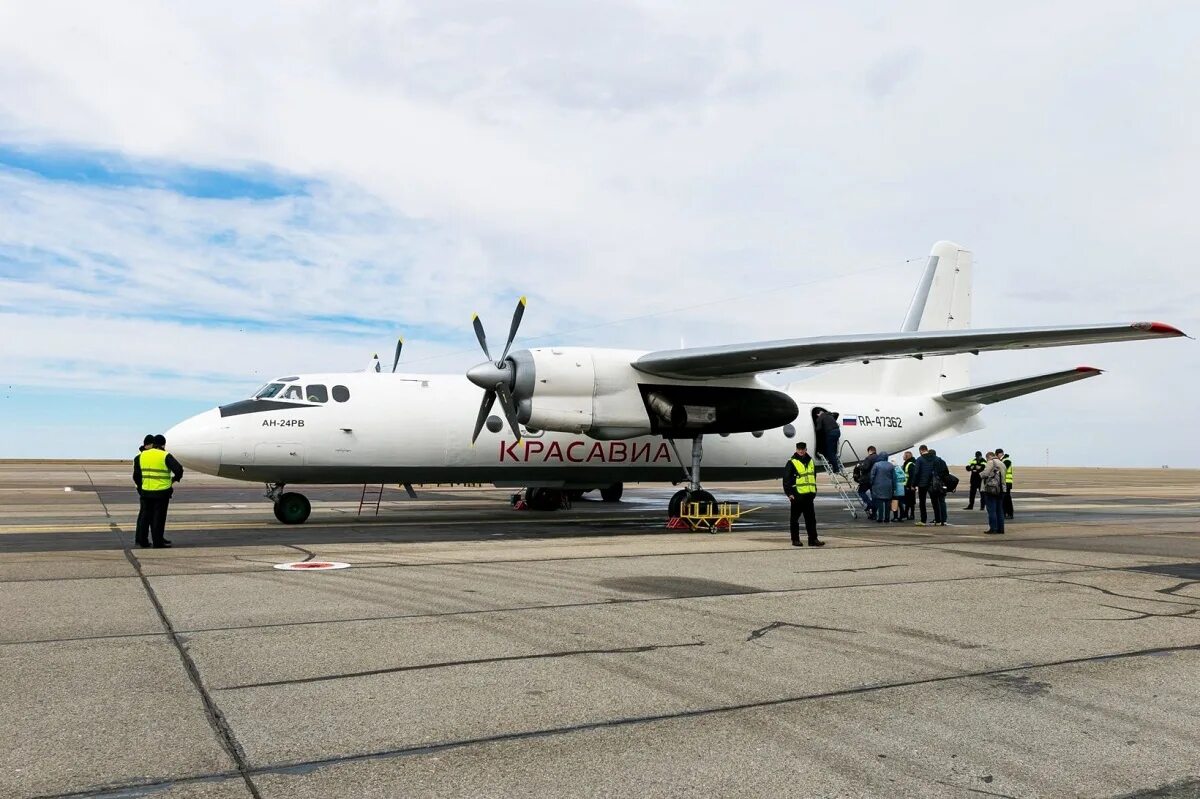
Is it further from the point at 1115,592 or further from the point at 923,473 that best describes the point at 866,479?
the point at 1115,592

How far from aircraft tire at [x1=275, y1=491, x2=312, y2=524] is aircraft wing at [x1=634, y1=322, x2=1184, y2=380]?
773cm

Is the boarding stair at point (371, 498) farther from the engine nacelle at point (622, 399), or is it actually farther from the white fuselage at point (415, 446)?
the engine nacelle at point (622, 399)

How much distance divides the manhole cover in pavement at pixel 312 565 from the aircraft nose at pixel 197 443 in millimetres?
6697

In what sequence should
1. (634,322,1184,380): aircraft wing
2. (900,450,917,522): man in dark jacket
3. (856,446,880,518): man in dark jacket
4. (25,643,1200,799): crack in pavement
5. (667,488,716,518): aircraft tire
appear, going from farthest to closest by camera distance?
1. (856,446,880,518): man in dark jacket
2. (900,450,917,522): man in dark jacket
3. (667,488,716,518): aircraft tire
4. (634,322,1184,380): aircraft wing
5. (25,643,1200,799): crack in pavement

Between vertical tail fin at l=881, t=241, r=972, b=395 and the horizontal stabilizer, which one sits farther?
vertical tail fin at l=881, t=241, r=972, b=395

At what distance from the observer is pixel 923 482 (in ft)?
68.0

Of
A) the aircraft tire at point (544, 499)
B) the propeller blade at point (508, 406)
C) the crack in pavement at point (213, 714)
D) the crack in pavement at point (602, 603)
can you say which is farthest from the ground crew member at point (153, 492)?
the aircraft tire at point (544, 499)

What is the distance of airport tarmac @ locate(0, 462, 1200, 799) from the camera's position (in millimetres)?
4516

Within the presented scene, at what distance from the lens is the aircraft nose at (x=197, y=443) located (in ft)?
58.4

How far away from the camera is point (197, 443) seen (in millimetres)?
17828

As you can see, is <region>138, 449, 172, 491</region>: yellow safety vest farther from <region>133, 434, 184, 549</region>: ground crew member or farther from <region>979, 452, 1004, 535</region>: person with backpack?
<region>979, 452, 1004, 535</region>: person with backpack

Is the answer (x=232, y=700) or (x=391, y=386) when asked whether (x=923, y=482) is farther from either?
(x=232, y=700)

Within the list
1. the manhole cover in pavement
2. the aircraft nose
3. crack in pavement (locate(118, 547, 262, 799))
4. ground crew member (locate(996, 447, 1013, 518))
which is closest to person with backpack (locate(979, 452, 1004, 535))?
ground crew member (locate(996, 447, 1013, 518))

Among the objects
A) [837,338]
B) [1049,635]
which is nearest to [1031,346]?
[837,338]
